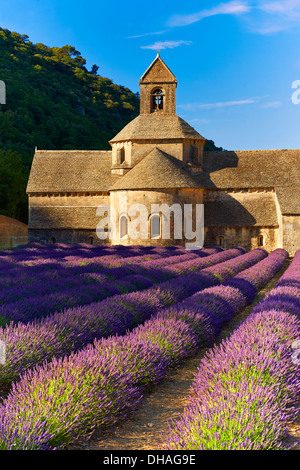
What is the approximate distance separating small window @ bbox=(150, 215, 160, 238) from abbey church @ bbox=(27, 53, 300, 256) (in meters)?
0.07

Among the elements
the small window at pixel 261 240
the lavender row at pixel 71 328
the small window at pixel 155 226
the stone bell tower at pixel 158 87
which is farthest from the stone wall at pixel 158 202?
the lavender row at pixel 71 328

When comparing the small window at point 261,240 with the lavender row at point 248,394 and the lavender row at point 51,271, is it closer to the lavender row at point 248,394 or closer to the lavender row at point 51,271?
the lavender row at point 51,271

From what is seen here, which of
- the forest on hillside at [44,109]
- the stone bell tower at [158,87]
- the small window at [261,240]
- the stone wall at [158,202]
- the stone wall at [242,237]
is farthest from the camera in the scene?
the forest on hillside at [44,109]

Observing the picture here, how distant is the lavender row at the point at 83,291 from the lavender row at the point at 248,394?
335 centimetres

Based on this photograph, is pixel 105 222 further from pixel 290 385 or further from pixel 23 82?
pixel 23 82

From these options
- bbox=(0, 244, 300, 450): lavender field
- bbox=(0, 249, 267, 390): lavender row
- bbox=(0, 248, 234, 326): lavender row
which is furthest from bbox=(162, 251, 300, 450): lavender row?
bbox=(0, 248, 234, 326): lavender row

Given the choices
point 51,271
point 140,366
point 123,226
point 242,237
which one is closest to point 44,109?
point 123,226

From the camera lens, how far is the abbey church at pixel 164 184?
101ft

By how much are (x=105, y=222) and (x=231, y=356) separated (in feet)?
97.5

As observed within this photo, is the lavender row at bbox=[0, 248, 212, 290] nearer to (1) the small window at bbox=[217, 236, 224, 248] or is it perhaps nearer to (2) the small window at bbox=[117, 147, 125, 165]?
(1) the small window at bbox=[217, 236, 224, 248]

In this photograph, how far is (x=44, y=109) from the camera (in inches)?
2717

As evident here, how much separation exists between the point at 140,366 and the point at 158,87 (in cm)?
3539

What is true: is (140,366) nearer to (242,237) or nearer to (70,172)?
(242,237)

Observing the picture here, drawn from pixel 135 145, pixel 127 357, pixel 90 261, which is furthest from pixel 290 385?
pixel 135 145
